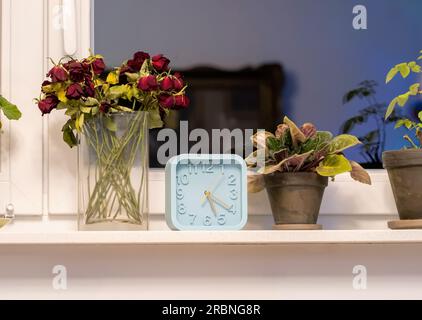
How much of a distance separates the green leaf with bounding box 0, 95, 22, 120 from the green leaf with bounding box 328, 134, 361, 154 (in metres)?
0.62

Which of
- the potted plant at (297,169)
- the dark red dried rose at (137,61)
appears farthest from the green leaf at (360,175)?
the dark red dried rose at (137,61)

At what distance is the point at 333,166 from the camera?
4.96ft

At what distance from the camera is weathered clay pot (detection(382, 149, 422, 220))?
1.52 meters

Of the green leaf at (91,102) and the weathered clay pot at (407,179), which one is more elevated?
the green leaf at (91,102)

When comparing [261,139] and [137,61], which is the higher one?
[137,61]

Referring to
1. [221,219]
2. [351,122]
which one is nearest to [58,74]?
[221,219]

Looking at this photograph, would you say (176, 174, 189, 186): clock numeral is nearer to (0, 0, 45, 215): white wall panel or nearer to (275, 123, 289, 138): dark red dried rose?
(275, 123, 289, 138): dark red dried rose

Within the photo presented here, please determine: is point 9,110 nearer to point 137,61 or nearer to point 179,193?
point 137,61

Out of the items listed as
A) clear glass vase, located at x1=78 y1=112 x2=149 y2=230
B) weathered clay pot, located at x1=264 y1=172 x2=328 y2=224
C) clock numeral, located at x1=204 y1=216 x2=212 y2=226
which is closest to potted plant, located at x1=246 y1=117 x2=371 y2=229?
weathered clay pot, located at x1=264 y1=172 x2=328 y2=224

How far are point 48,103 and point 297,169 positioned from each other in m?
0.49

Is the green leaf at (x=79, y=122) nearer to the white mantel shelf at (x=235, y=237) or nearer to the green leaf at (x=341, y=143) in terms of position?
the white mantel shelf at (x=235, y=237)

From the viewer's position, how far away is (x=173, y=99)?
1.53m

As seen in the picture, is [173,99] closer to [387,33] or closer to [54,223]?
[54,223]

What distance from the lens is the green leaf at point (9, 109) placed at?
5.14 feet
